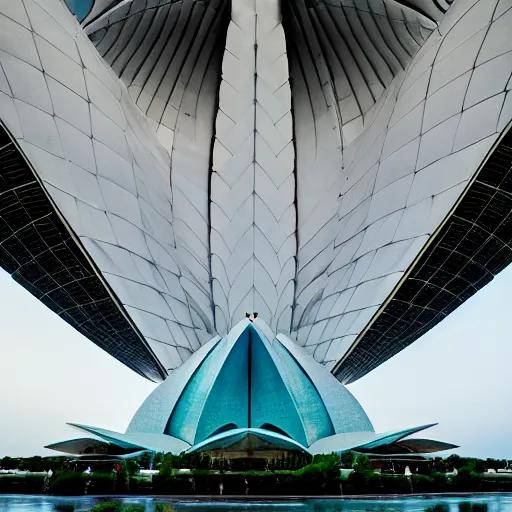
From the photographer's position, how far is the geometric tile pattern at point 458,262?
19234 millimetres

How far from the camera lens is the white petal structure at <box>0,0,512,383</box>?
19.7m

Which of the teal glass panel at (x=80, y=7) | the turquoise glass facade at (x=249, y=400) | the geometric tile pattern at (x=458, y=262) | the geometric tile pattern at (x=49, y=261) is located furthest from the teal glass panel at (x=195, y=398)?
the teal glass panel at (x=80, y=7)

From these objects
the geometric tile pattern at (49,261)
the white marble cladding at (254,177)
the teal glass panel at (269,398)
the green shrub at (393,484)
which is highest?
the white marble cladding at (254,177)

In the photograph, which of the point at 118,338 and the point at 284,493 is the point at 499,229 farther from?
the point at 118,338

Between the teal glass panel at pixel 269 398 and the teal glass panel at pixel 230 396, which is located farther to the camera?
the teal glass panel at pixel 269 398

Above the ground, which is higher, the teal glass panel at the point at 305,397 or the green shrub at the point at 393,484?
the teal glass panel at the point at 305,397

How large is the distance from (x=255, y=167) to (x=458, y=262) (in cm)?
953

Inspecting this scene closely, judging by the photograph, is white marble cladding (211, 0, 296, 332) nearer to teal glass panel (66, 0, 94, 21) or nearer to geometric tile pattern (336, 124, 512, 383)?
geometric tile pattern (336, 124, 512, 383)

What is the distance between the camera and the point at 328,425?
20406mm

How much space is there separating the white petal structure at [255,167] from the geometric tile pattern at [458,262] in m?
0.10

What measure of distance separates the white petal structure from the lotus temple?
0.32ft

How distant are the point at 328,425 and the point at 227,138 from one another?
1414 centimetres

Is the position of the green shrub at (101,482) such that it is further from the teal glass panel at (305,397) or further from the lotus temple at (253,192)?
the teal glass panel at (305,397)

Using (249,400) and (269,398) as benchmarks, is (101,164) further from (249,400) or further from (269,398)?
(269,398)
